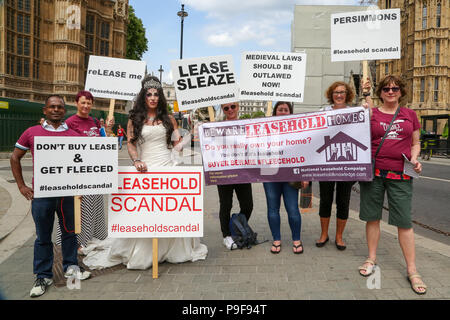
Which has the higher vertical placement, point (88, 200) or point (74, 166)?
point (74, 166)

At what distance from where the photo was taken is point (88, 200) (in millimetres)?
4289

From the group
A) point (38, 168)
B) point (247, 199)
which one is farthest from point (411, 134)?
point (38, 168)

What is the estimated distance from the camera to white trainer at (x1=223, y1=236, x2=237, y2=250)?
4379mm

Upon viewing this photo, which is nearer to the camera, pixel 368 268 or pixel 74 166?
pixel 74 166

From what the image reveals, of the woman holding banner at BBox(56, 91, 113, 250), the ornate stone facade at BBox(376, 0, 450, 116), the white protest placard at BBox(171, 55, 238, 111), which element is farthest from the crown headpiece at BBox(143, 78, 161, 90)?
the ornate stone facade at BBox(376, 0, 450, 116)

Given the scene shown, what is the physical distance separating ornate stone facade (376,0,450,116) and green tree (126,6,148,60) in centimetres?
3832

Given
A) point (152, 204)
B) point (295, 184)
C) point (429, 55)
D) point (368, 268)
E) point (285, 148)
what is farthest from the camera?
point (429, 55)

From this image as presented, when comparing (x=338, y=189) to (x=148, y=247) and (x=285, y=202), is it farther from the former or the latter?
(x=148, y=247)

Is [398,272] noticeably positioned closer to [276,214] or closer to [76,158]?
[276,214]

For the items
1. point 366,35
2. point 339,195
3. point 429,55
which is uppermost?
point 429,55

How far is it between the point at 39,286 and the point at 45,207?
766 millimetres

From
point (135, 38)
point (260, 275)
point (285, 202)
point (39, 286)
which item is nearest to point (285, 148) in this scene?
point (285, 202)

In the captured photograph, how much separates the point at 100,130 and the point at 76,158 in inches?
41.8

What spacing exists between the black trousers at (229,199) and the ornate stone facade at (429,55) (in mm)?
46200
